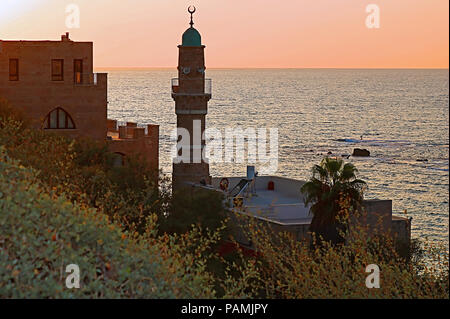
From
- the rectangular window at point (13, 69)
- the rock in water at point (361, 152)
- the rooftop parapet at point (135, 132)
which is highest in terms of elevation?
the rectangular window at point (13, 69)

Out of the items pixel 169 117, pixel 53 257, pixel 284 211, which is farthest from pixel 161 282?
pixel 169 117

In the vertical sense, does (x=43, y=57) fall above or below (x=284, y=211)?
above

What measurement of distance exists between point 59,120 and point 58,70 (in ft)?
8.22

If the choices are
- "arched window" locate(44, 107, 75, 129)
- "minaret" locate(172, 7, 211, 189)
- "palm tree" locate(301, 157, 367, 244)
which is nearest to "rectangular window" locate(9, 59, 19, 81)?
"arched window" locate(44, 107, 75, 129)

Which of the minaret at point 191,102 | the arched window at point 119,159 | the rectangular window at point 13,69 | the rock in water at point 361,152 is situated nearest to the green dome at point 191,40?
the minaret at point 191,102

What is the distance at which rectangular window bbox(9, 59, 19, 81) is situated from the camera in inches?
1695

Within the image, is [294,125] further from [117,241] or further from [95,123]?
[117,241]

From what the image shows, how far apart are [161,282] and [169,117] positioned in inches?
6575

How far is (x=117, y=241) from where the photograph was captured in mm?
14438

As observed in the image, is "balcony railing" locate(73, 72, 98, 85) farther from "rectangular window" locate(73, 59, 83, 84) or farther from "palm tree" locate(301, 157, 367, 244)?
"palm tree" locate(301, 157, 367, 244)

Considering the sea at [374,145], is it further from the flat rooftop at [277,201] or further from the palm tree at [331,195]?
the palm tree at [331,195]

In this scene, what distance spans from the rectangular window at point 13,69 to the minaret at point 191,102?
8.17 metres

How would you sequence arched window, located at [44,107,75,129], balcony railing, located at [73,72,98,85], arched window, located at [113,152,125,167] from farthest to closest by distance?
balcony railing, located at [73,72,98,85]
arched window, located at [44,107,75,129]
arched window, located at [113,152,125,167]

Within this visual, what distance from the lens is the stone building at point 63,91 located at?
43.1 metres
